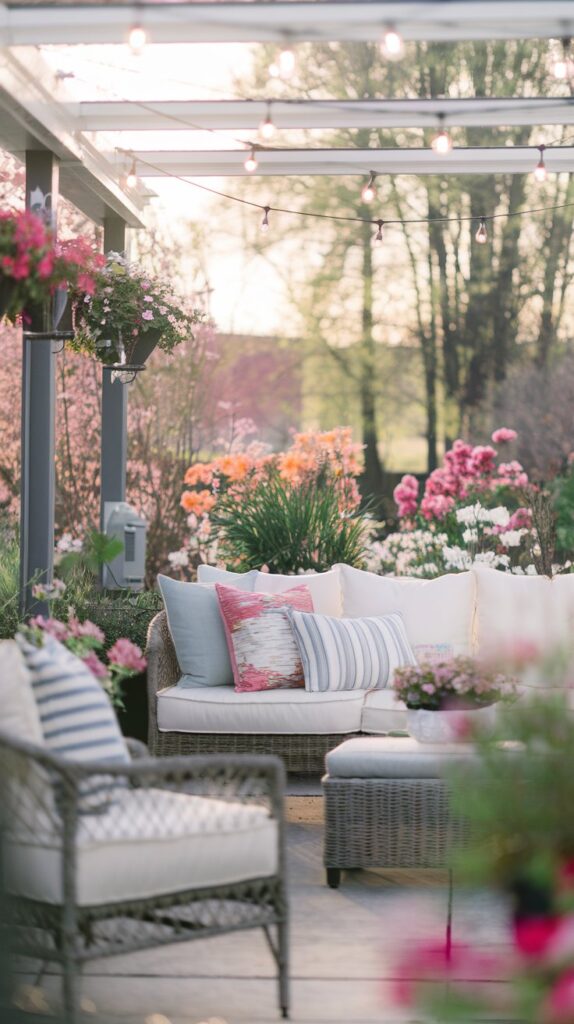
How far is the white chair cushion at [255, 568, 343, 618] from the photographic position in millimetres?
5949

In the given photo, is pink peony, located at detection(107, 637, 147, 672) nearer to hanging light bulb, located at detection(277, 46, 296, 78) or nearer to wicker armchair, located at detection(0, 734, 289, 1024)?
wicker armchair, located at detection(0, 734, 289, 1024)

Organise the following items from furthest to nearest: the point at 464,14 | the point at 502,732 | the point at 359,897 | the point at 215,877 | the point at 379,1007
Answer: the point at 464,14, the point at 359,897, the point at 379,1007, the point at 215,877, the point at 502,732

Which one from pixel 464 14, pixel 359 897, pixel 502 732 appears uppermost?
pixel 464 14

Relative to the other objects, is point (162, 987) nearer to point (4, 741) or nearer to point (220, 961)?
point (220, 961)

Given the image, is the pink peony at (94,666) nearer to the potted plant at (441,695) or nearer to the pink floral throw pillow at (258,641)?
the potted plant at (441,695)

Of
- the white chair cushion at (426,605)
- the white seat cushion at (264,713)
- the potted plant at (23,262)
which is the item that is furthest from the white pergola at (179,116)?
the potted plant at (23,262)

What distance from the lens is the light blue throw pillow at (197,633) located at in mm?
5605

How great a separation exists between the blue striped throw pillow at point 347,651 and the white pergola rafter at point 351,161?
3.11 metres

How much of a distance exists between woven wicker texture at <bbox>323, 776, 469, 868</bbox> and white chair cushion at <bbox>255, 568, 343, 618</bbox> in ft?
5.49

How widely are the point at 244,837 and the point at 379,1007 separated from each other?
1.92ft

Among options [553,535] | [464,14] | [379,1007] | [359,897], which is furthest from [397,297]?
[379,1007]

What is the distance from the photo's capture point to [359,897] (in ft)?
14.0

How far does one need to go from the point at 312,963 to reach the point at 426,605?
2.52m

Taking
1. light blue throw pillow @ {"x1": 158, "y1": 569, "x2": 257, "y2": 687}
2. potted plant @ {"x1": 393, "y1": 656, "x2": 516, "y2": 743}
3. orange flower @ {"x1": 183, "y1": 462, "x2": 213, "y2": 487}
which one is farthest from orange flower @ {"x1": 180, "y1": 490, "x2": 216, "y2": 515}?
potted plant @ {"x1": 393, "y1": 656, "x2": 516, "y2": 743}
